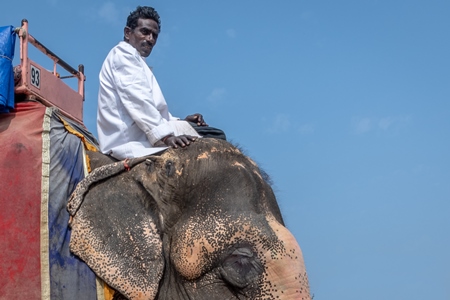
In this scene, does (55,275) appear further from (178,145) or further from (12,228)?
(178,145)

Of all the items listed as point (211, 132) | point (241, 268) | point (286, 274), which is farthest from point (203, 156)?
point (286, 274)

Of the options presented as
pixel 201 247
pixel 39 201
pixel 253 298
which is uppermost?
pixel 39 201

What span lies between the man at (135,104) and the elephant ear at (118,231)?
210 mm

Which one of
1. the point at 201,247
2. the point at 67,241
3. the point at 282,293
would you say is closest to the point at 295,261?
the point at 282,293

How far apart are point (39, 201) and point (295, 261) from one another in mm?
1256

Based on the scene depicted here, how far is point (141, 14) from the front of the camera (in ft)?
13.9

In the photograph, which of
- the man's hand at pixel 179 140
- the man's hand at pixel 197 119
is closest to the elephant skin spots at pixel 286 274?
the man's hand at pixel 179 140

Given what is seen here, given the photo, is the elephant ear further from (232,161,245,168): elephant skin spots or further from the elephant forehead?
(232,161,245,168): elephant skin spots

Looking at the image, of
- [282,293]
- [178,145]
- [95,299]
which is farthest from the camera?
[178,145]

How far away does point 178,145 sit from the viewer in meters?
3.73

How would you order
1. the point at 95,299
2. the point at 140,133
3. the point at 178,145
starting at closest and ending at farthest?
the point at 95,299, the point at 178,145, the point at 140,133

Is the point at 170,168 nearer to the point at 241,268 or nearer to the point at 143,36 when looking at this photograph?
the point at 241,268

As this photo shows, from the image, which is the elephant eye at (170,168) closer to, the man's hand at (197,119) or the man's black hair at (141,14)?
the man's hand at (197,119)

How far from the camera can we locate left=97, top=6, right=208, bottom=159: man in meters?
3.83
